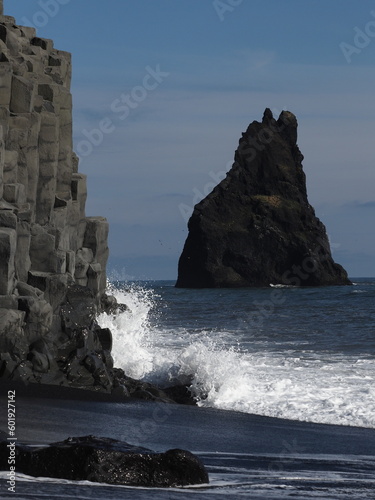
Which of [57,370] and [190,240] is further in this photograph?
[190,240]

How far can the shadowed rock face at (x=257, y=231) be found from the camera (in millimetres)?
118438

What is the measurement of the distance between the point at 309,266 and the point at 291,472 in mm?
104195

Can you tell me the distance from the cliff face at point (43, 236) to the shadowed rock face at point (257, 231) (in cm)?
8311

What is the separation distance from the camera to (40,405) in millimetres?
15656

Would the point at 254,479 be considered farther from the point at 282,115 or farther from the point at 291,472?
the point at 282,115

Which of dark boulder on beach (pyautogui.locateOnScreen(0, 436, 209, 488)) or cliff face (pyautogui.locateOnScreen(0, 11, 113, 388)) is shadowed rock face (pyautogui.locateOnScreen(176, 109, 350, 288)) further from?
dark boulder on beach (pyautogui.locateOnScreen(0, 436, 209, 488))

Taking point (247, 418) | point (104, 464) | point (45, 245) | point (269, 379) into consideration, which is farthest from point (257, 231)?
point (104, 464)

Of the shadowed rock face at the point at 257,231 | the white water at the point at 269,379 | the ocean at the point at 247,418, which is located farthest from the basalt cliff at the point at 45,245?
the shadowed rock face at the point at 257,231

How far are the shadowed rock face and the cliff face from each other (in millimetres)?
83108

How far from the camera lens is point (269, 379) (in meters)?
21.2

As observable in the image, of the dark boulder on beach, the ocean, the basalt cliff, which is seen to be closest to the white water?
the ocean

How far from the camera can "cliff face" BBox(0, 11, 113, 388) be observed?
19.8 m

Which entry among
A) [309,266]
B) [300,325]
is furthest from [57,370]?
[309,266]

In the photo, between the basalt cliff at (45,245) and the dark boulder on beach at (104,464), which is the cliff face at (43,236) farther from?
the dark boulder on beach at (104,464)
